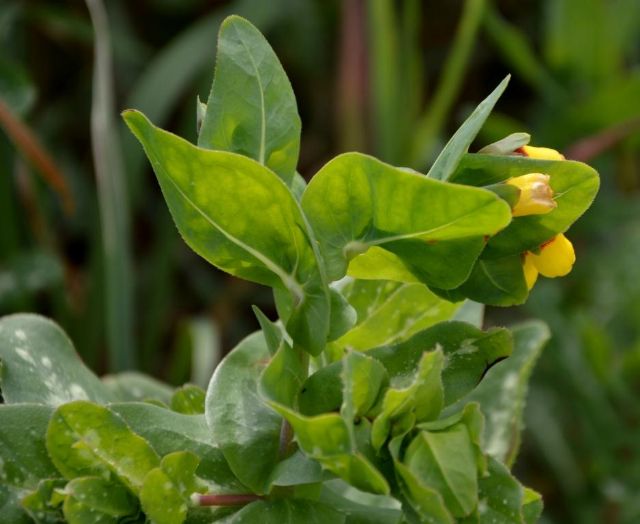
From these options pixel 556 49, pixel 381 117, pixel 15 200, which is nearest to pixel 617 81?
pixel 556 49

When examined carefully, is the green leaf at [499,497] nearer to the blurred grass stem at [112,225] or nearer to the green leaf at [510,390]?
the green leaf at [510,390]

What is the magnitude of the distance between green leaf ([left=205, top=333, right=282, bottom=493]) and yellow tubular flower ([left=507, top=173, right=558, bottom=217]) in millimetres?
147

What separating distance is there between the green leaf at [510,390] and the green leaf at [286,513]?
0.64ft

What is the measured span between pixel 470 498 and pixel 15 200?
49.6 inches

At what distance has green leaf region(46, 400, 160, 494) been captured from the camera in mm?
455

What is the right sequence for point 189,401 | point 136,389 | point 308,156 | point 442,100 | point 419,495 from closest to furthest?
point 419,495 → point 189,401 → point 136,389 → point 442,100 → point 308,156

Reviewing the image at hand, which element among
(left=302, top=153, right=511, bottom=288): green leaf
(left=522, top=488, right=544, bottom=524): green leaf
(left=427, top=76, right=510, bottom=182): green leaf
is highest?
(left=427, top=76, right=510, bottom=182): green leaf

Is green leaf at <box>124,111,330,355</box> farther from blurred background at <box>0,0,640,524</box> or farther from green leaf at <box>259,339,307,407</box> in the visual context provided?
blurred background at <box>0,0,640,524</box>

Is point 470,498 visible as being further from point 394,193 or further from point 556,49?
point 556,49

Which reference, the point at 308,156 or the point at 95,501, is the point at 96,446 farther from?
the point at 308,156

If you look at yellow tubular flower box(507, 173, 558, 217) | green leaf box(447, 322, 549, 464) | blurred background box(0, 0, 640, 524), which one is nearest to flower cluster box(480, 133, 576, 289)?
yellow tubular flower box(507, 173, 558, 217)

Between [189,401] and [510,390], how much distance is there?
0.23 metres

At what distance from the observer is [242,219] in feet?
1.49

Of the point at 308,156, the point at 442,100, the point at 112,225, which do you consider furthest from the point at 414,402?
the point at 308,156
